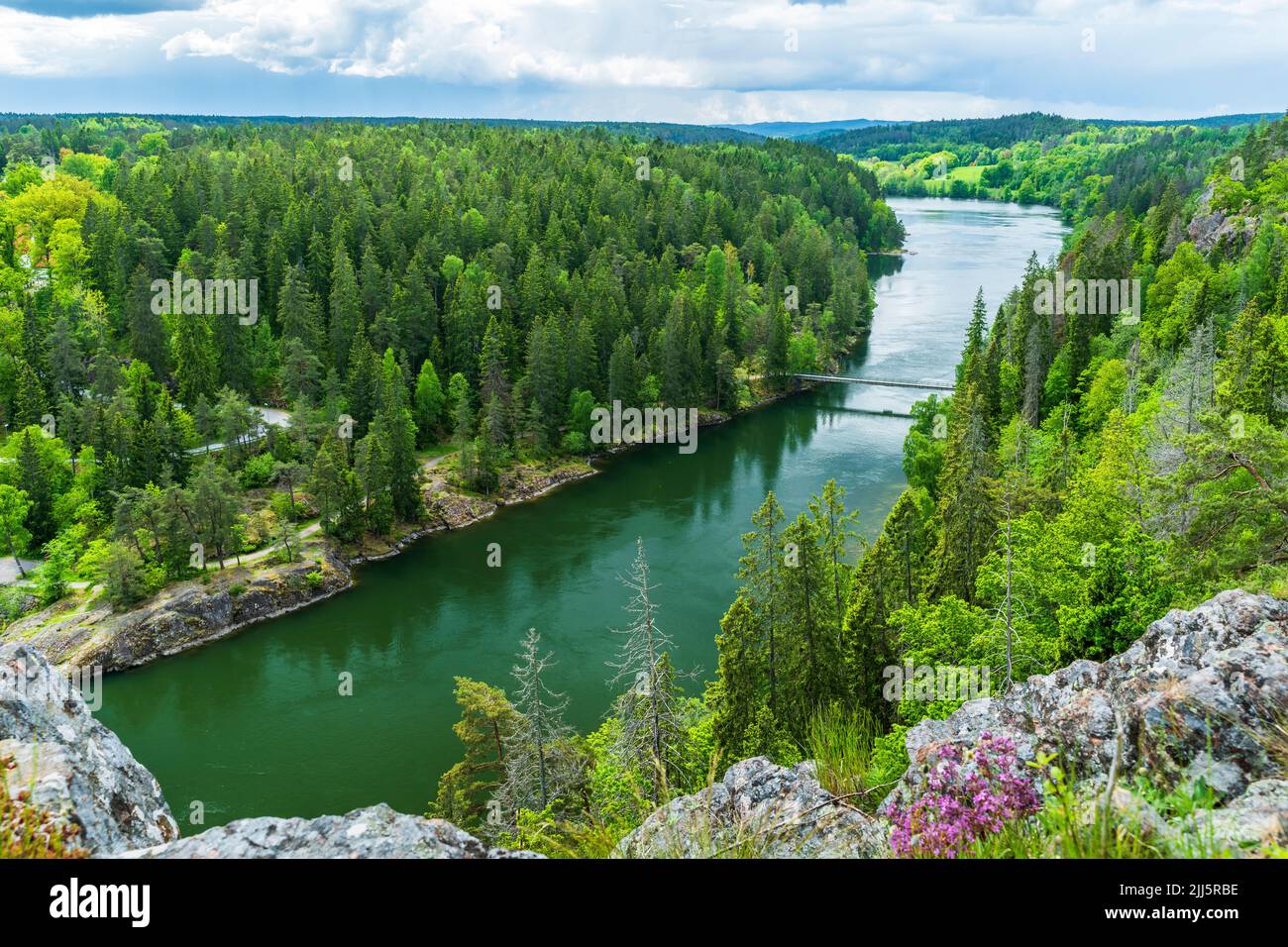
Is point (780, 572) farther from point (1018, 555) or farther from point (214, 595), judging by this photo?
point (214, 595)

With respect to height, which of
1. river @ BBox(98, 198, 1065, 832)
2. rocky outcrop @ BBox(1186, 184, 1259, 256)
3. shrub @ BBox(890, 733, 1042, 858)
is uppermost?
rocky outcrop @ BBox(1186, 184, 1259, 256)

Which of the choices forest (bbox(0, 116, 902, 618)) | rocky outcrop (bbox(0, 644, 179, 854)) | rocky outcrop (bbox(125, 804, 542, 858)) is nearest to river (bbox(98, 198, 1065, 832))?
forest (bbox(0, 116, 902, 618))

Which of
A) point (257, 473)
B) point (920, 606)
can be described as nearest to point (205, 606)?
point (257, 473)

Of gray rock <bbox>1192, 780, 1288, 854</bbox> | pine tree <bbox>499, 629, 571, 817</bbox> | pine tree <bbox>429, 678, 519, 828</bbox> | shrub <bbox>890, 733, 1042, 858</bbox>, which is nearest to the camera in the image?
gray rock <bbox>1192, 780, 1288, 854</bbox>

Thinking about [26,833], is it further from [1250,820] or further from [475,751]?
[475,751]

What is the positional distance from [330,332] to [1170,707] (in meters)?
67.2

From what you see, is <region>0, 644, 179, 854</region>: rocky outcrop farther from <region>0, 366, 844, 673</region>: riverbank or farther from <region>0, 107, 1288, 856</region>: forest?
<region>0, 366, 844, 673</region>: riverbank

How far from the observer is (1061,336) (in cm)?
6028

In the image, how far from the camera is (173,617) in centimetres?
3994

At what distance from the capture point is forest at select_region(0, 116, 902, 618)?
47781 millimetres

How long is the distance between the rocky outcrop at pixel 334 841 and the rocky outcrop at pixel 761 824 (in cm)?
128

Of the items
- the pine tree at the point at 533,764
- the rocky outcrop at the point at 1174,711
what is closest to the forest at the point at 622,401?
the pine tree at the point at 533,764

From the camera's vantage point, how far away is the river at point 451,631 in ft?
100

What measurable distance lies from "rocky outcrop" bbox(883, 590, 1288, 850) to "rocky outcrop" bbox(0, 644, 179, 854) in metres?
6.19
